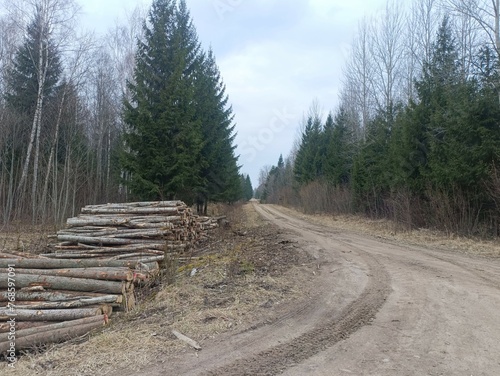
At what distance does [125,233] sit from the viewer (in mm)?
10648

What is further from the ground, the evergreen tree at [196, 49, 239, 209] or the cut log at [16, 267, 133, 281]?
the evergreen tree at [196, 49, 239, 209]

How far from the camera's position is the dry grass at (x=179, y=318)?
12.6ft

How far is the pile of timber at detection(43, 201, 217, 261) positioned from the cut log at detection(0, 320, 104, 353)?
14.2 feet

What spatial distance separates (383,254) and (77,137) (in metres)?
20.9

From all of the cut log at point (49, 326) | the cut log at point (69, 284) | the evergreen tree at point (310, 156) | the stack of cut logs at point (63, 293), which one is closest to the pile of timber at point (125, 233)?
the stack of cut logs at point (63, 293)

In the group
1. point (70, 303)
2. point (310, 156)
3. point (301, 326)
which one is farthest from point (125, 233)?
point (310, 156)

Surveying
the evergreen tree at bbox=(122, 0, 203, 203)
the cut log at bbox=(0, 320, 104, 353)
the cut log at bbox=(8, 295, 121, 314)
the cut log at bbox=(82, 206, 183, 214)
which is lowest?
the cut log at bbox=(0, 320, 104, 353)

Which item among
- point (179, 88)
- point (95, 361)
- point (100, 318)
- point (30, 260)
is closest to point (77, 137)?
point (179, 88)

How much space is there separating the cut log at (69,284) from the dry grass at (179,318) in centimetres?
53

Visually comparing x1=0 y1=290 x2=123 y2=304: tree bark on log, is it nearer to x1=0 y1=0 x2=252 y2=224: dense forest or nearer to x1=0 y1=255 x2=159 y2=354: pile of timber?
x1=0 y1=255 x2=159 y2=354: pile of timber

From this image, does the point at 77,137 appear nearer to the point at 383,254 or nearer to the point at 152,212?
the point at 152,212

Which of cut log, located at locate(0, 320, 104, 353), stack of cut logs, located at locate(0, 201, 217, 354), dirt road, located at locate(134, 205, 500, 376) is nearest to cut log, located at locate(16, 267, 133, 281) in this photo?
stack of cut logs, located at locate(0, 201, 217, 354)

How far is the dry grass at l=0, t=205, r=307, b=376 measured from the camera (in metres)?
3.83

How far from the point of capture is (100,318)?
17.1ft
